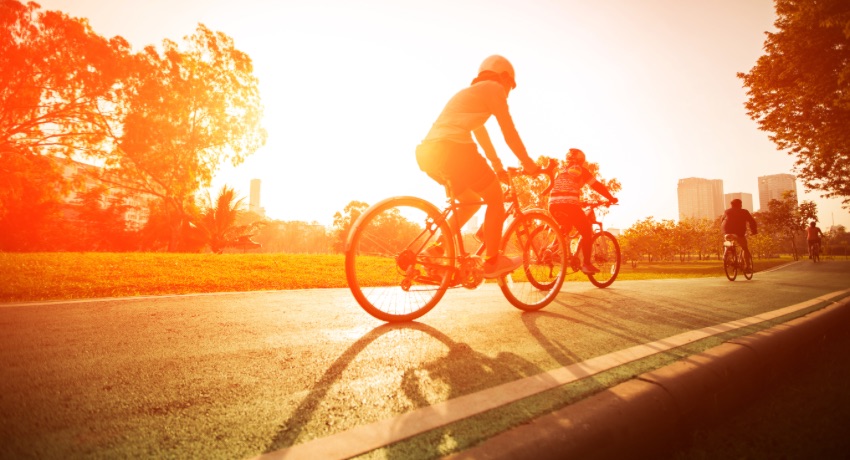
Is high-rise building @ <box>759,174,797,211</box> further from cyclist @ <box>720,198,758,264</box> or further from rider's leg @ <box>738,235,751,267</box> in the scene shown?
rider's leg @ <box>738,235,751,267</box>

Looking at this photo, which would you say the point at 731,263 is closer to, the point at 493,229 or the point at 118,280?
the point at 493,229

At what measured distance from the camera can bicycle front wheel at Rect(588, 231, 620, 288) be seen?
7.17m

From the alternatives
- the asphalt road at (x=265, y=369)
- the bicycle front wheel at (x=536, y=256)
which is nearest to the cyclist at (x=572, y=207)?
the bicycle front wheel at (x=536, y=256)

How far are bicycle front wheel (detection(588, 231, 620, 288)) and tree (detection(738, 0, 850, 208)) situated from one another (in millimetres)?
12268

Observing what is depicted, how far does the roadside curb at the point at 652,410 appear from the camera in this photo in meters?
1.33

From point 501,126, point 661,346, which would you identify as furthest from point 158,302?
point 661,346

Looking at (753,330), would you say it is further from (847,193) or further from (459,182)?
(847,193)

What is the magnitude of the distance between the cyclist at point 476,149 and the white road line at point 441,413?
179 centimetres

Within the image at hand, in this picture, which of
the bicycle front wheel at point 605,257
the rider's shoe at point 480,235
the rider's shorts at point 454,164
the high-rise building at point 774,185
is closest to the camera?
the rider's shorts at point 454,164

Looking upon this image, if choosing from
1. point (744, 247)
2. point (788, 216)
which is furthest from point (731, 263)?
point (788, 216)

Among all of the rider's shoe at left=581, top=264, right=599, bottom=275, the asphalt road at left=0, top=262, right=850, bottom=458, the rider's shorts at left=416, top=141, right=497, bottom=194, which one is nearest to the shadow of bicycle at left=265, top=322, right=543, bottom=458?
the asphalt road at left=0, top=262, right=850, bottom=458

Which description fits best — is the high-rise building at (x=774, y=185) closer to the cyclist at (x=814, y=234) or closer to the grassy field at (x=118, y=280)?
the cyclist at (x=814, y=234)

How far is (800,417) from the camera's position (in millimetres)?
2041

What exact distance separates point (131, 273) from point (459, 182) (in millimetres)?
7539
